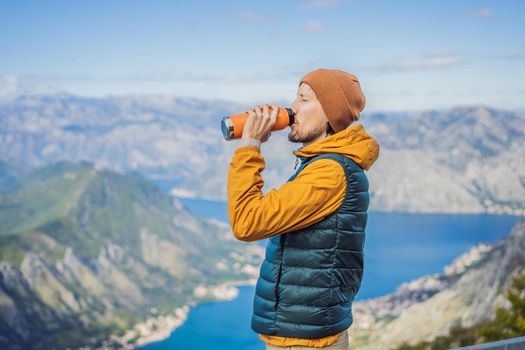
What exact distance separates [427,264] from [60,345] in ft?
219

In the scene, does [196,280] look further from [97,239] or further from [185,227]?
[185,227]

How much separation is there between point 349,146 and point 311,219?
31 centimetres

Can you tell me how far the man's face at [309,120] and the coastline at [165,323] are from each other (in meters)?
87.5

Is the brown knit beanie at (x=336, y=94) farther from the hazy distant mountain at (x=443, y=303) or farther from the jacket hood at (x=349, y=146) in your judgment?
the hazy distant mountain at (x=443, y=303)

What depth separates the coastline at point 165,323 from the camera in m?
86.2

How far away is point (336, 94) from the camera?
83.9 inches

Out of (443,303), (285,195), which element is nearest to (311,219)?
(285,195)

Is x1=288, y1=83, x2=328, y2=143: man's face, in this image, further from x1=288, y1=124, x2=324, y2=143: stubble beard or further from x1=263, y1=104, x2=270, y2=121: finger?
x1=263, y1=104, x2=270, y2=121: finger

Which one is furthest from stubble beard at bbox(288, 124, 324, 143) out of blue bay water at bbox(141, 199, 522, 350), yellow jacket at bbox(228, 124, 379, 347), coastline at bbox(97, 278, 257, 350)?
coastline at bbox(97, 278, 257, 350)

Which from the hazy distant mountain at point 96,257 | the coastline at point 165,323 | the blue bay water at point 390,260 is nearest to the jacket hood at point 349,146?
the blue bay water at point 390,260

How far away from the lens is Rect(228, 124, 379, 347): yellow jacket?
187 cm

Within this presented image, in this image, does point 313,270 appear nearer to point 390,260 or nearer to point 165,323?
point 165,323

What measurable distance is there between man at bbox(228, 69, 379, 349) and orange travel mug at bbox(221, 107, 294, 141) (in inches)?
1.3

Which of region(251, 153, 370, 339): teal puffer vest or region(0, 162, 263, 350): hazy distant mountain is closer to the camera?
region(251, 153, 370, 339): teal puffer vest
